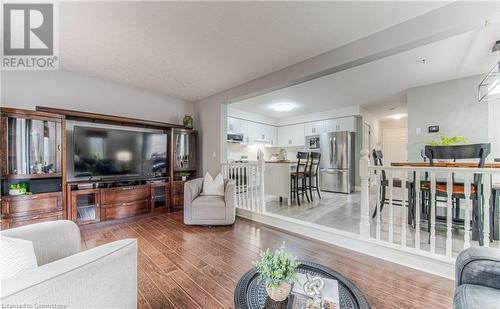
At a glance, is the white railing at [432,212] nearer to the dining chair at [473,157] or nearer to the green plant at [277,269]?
the dining chair at [473,157]

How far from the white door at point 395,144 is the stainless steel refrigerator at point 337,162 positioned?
273cm

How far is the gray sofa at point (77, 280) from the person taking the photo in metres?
0.70

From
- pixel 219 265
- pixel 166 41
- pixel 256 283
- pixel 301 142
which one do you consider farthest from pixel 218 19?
pixel 301 142

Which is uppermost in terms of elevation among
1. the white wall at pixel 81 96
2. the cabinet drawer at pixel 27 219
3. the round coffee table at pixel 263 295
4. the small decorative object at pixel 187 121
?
the white wall at pixel 81 96

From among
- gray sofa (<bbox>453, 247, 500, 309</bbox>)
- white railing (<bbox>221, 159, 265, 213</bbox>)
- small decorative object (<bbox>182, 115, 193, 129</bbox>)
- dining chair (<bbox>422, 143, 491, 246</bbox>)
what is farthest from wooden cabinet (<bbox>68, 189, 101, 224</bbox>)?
dining chair (<bbox>422, 143, 491, 246</bbox>)

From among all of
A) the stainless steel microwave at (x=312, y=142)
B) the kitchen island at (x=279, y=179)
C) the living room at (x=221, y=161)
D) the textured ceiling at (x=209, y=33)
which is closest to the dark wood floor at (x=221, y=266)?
the living room at (x=221, y=161)

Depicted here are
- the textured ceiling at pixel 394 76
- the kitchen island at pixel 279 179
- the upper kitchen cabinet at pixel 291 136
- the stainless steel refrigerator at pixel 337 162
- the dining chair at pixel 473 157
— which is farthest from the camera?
the upper kitchen cabinet at pixel 291 136

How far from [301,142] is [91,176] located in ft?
18.9

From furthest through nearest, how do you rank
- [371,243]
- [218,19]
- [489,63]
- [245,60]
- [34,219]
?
[489,63] → [245,60] → [34,219] → [371,243] → [218,19]

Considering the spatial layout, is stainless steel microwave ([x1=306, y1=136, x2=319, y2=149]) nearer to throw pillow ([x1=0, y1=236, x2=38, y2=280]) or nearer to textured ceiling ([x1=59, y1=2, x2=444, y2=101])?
textured ceiling ([x1=59, y1=2, x2=444, y2=101])

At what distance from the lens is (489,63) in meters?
2.99

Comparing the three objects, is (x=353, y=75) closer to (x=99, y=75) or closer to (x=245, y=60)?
(x=245, y=60)

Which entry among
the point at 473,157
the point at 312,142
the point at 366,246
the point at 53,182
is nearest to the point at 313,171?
the point at 312,142

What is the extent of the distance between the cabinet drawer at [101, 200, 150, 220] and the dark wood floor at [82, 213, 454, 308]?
0.19m
